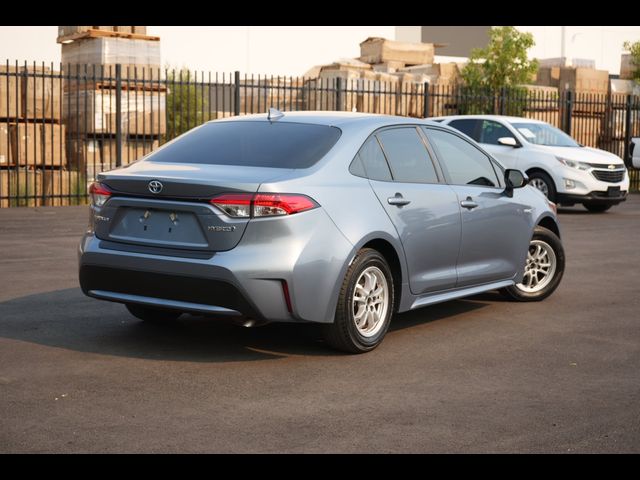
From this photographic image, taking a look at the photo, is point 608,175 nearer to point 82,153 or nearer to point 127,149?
point 127,149

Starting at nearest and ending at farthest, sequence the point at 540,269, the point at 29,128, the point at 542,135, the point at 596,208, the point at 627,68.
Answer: the point at 540,269, the point at 29,128, the point at 542,135, the point at 596,208, the point at 627,68

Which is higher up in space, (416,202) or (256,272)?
(416,202)

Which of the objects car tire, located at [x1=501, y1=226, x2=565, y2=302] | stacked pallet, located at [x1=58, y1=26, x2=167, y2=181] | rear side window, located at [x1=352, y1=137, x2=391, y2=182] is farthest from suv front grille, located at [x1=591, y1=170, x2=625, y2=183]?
rear side window, located at [x1=352, y1=137, x2=391, y2=182]

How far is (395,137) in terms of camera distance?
7668mm

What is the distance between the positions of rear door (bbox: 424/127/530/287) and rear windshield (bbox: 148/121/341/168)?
1.19 meters

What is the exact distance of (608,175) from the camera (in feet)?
63.1

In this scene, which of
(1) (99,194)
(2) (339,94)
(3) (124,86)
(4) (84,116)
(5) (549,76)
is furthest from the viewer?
(5) (549,76)

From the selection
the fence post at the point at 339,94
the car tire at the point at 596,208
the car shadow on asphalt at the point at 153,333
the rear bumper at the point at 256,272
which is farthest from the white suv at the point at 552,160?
the rear bumper at the point at 256,272

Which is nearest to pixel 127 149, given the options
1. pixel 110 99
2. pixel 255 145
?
pixel 110 99

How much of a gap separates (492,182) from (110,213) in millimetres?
3254

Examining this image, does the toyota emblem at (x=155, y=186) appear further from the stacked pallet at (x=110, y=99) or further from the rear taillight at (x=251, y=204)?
the stacked pallet at (x=110, y=99)

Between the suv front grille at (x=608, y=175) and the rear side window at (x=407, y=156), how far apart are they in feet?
39.1

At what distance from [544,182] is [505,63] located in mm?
12377

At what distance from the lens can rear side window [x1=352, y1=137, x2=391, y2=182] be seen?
7.21 metres
